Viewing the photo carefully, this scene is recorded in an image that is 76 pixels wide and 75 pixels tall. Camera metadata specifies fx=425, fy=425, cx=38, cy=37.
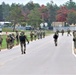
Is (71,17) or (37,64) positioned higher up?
(37,64)

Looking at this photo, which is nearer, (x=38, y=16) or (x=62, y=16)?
(x=38, y=16)

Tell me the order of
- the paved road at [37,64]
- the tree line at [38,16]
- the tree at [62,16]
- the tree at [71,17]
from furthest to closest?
1. the tree at [62,16]
2. the tree at [71,17]
3. the tree line at [38,16]
4. the paved road at [37,64]

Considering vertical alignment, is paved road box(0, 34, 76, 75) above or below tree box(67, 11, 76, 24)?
above

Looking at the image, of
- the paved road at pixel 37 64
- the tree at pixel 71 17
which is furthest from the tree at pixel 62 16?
the paved road at pixel 37 64

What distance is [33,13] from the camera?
516 feet

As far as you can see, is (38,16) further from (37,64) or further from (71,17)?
(37,64)

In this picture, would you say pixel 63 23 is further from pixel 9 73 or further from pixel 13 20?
pixel 9 73

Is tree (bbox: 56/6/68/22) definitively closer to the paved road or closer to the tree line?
the tree line

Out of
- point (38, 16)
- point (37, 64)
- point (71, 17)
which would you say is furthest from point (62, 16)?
point (37, 64)

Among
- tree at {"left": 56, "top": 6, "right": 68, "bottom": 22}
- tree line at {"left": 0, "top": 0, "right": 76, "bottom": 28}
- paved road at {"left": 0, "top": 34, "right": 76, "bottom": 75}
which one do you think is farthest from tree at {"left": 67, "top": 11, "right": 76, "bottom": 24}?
paved road at {"left": 0, "top": 34, "right": 76, "bottom": 75}

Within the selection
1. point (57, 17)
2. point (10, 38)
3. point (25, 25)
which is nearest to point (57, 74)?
point (10, 38)

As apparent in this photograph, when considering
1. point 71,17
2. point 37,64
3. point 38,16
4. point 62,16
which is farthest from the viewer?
point 62,16

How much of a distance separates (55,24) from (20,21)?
139ft

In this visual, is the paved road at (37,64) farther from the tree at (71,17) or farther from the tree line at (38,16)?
the tree at (71,17)
